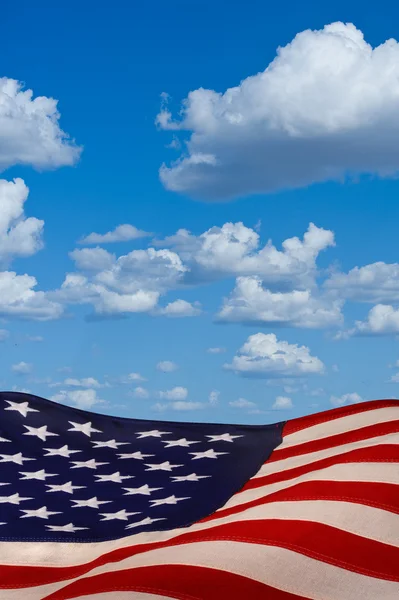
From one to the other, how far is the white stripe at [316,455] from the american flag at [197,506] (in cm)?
3

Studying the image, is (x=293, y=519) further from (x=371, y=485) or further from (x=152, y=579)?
(x=152, y=579)

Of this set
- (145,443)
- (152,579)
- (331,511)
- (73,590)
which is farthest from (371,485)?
(145,443)

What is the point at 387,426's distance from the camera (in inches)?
427

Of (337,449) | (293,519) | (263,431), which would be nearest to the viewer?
(293,519)

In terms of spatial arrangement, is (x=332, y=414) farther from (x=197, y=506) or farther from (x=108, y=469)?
(x=108, y=469)

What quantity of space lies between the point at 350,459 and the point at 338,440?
127 cm

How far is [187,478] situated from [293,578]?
3692 mm

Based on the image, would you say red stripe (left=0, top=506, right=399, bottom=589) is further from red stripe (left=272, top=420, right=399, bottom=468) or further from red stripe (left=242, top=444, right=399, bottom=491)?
red stripe (left=272, top=420, right=399, bottom=468)

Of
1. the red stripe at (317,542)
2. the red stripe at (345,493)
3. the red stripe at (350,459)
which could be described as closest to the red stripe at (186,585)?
the red stripe at (317,542)

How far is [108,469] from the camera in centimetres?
1193

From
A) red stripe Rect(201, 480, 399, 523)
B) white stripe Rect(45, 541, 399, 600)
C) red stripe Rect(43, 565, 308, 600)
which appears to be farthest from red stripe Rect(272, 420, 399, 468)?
red stripe Rect(43, 565, 308, 600)

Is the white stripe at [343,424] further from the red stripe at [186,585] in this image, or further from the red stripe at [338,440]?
the red stripe at [186,585]

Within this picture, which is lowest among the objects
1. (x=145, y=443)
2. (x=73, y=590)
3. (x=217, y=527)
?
(x=73, y=590)

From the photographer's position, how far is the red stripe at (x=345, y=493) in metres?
8.85
